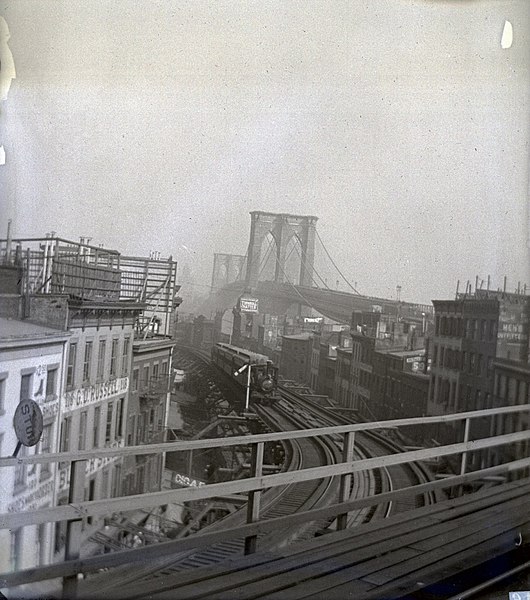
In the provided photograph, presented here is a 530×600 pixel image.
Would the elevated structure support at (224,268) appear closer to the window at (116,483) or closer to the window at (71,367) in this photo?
the window at (71,367)

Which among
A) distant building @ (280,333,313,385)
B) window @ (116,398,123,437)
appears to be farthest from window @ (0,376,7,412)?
distant building @ (280,333,313,385)

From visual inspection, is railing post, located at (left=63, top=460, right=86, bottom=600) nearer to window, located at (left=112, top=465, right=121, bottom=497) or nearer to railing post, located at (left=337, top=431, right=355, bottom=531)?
window, located at (left=112, top=465, right=121, bottom=497)

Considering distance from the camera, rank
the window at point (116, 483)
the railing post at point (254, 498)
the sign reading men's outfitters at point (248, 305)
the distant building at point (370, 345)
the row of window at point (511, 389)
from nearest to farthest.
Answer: the window at point (116, 483)
the railing post at point (254, 498)
the sign reading men's outfitters at point (248, 305)
the distant building at point (370, 345)
the row of window at point (511, 389)

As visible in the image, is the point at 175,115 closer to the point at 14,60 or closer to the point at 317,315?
A: the point at 14,60

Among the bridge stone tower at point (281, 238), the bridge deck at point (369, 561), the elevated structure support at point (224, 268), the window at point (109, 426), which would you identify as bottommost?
the bridge deck at point (369, 561)

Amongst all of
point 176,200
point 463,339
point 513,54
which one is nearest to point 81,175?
point 176,200

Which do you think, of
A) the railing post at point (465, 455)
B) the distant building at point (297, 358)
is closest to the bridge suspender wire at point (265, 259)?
the distant building at point (297, 358)
